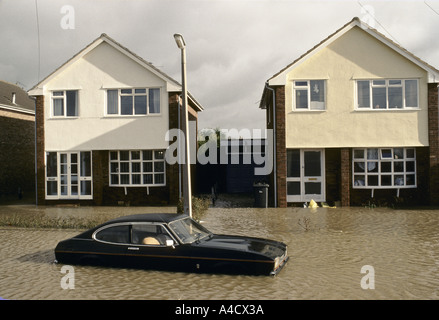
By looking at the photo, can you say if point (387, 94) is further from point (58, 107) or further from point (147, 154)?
point (58, 107)

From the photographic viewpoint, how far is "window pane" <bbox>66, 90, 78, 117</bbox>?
21609 mm

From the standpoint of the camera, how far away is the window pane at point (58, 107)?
21.7 meters

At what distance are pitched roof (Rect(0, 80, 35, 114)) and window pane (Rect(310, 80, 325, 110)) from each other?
1924 cm

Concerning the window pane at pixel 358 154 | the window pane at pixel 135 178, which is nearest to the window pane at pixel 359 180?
the window pane at pixel 358 154

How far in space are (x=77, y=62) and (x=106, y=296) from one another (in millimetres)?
16851

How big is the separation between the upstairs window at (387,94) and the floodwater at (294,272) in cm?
680

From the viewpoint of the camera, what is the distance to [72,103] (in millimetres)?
21672

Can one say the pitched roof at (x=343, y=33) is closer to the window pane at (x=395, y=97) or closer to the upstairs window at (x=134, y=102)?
the window pane at (x=395, y=97)

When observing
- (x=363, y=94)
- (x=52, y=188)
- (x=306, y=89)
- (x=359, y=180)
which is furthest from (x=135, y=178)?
(x=363, y=94)

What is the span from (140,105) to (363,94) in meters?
10.3

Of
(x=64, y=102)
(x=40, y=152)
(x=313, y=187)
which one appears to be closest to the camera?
(x=313, y=187)

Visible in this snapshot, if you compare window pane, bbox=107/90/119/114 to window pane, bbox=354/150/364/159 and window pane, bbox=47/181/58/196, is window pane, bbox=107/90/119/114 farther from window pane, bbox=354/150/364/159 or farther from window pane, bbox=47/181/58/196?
window pane, bbox=354/150/364/159

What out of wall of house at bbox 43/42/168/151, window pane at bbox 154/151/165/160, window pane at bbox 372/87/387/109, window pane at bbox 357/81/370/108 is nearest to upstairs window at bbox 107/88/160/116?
wall of house at bbox 43/42/168/151
